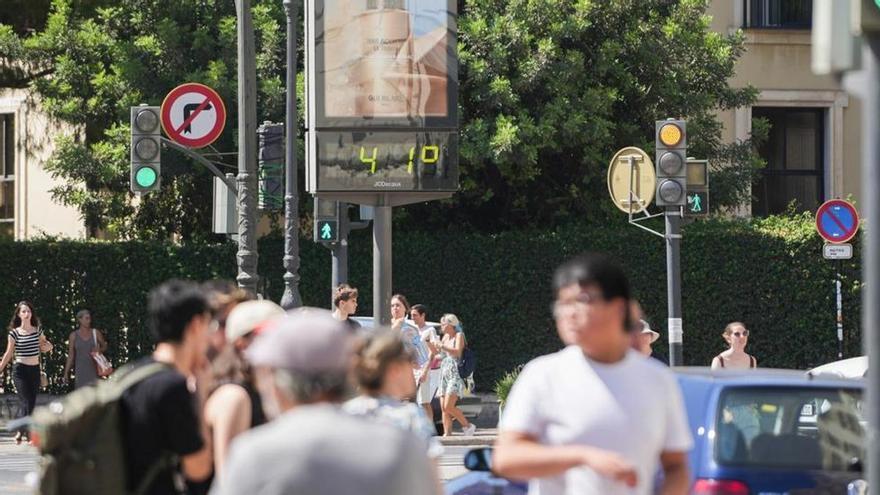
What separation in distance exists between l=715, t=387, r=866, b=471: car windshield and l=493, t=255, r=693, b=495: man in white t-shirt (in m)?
2.52

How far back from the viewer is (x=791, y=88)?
3416cm

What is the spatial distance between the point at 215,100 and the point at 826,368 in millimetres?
7545

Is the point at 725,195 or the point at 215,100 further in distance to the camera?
the point at 725,195

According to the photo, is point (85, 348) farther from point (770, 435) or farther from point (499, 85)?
point (770, 435)

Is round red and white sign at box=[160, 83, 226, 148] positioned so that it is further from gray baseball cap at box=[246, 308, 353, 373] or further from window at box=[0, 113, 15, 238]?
window at box=[0, 113, 15, 238]

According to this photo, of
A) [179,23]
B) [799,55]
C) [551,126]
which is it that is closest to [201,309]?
[551,126]

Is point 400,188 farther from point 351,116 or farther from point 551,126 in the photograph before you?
point 551,126

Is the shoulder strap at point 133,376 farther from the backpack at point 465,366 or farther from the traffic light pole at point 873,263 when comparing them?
the backpack at point 465,366

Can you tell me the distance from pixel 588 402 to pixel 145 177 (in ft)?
50.6

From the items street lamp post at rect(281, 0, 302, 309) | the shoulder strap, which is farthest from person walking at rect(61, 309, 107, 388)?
the shoulder strap

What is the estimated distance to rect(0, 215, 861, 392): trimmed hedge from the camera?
27.0 m

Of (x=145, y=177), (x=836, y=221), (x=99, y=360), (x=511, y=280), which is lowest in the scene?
(x=99, y=360)

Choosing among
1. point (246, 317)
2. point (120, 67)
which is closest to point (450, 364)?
point (120, 67)

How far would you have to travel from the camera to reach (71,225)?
36688 millimetres
